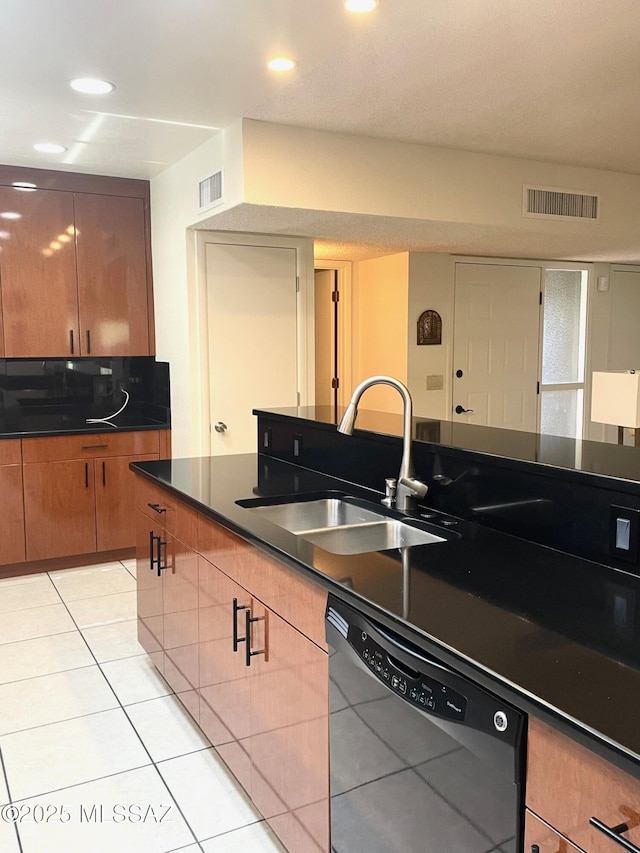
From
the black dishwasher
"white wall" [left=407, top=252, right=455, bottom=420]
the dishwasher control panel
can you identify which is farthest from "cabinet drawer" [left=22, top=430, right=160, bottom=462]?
the dishwasher control panel

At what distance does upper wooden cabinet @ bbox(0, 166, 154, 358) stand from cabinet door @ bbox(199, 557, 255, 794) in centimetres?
267

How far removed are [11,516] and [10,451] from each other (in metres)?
0.39

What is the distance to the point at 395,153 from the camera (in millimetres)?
3768

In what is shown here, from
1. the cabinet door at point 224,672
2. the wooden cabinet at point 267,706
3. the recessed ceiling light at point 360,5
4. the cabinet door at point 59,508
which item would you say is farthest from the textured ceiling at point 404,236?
the wooden cabinet at point 267,706

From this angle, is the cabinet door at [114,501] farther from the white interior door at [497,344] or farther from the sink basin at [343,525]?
the white interior door at [497,344]

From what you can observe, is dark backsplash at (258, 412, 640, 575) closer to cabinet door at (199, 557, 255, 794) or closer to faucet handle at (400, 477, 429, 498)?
faucet handle at (400, 477, 429, 498)

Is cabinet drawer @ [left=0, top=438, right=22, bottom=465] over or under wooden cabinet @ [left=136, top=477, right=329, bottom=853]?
over

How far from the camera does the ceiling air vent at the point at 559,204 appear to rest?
4230 millimetres

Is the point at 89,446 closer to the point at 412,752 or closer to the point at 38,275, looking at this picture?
the point at 38,275

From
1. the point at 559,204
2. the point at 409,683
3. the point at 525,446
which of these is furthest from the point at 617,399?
the point at 409,683

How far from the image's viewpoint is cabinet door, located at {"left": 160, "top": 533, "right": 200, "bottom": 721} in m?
2.60

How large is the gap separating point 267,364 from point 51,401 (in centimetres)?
156

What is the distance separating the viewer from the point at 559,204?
4.35 metres

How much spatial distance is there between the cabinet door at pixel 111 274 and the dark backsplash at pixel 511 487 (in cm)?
243
